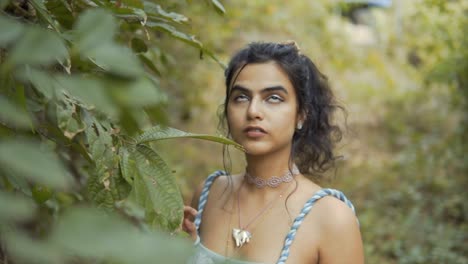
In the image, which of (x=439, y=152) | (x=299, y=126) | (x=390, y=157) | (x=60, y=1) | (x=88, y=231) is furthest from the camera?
(x=390, y=157)

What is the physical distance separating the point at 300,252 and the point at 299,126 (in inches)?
15.3

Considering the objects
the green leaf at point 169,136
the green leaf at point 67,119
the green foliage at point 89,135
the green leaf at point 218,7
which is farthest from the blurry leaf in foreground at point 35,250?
Answer: the green leaf at point 218,7

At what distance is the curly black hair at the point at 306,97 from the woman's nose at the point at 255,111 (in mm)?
130

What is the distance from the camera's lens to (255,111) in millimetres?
1456

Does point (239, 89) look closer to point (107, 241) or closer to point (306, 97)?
point (306, 97)

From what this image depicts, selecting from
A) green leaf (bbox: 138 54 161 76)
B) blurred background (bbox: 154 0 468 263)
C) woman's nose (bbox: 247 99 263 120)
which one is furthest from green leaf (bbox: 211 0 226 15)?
blurred background (bbox: 154 0 468 263)

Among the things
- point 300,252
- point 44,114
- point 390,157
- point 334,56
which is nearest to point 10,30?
point 44,114

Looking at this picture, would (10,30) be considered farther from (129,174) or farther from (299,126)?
(299,126)

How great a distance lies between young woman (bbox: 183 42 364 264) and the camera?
140 centimetres

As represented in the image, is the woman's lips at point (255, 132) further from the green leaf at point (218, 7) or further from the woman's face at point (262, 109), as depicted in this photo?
the green leaf at point (218, 7)

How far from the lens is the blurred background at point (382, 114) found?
166 inches

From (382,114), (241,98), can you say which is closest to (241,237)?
(241,98)

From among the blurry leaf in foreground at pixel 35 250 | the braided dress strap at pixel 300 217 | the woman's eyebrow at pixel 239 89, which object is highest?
the blurry leaf in foreground at pixel 35 250

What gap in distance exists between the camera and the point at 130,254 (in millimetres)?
313
